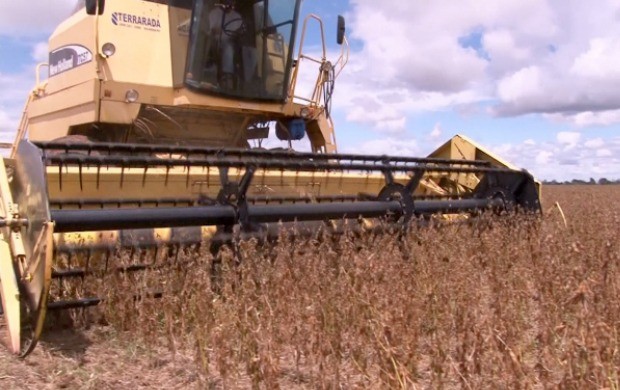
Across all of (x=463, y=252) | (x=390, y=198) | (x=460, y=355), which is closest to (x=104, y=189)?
(x=390, y=198)

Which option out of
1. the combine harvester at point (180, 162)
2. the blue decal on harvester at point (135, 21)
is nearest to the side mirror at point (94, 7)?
the combine harvester at point (180, 162)

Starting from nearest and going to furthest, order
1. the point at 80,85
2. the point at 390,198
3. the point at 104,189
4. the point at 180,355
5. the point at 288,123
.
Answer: the point at 180,355, the point at 104,189, the point at 390,198, the point at 80,85, the point at 288,123

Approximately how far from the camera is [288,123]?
5523 millimetres

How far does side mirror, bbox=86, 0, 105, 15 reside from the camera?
14.4 feet

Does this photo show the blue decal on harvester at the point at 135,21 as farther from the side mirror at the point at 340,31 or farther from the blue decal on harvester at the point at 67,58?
the side mirror at the point at 340,31

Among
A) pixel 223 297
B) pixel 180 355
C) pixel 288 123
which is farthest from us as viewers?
pixel 288 123

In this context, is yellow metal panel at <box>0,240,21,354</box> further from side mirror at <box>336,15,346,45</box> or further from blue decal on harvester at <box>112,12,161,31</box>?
side mirror at <box>336,15,346,45</box>

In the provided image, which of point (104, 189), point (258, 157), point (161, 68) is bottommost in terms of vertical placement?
point (104, 189)

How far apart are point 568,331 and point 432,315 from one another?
2.03ft

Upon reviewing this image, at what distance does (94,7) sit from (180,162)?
214 cm

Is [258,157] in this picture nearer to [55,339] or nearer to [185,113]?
[55,339]

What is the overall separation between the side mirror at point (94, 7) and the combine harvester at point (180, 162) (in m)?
0.01

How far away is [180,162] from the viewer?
2.92 meters

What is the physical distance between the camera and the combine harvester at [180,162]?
7.97ft
